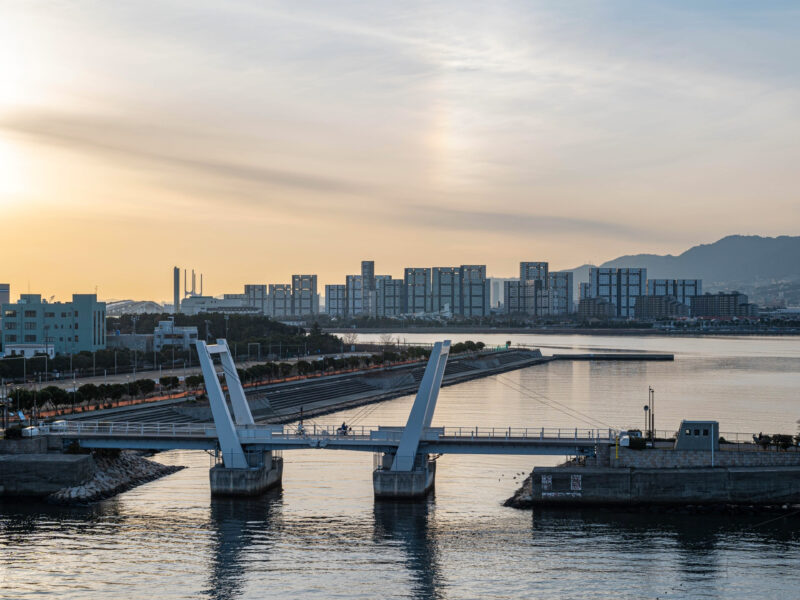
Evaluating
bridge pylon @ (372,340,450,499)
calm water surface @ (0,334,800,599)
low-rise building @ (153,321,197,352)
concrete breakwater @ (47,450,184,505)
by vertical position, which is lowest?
calm water surface @ (0,334,800,599)

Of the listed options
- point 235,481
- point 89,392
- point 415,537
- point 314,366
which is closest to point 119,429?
point 235,481

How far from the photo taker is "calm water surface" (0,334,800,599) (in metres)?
26.5

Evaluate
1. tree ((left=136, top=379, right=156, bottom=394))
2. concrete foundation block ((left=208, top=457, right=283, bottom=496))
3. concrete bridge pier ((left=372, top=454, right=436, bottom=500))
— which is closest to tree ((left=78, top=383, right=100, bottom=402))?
tree ((left=136, top=379, right=156, bottom=394))

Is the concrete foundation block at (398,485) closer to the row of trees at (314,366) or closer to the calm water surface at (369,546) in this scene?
the calm water surface at (369,546)

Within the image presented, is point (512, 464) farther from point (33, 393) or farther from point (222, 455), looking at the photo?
point (33, 393)

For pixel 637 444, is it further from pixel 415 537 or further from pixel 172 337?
pixel 172 337

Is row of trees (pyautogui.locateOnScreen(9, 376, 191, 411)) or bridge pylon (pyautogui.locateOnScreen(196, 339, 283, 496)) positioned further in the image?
row of trees (pyautogui.locateOnScreen(9, 376, 191, 411))

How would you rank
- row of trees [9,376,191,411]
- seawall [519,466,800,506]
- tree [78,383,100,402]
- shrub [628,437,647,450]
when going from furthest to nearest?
1. tree [78,383,100,402]
2. row of trees [9,376,191,411]
3. shrub [628,437,647,450]
4. seawall [519,466,800,506]

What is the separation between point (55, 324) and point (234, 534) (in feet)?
203

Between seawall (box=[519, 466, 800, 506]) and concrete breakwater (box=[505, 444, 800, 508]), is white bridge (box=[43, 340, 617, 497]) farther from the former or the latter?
seawall (box=[519, 466, 800, 506])

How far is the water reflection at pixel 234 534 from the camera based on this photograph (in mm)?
26719

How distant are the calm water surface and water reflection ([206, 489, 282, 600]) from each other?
0.22 ft

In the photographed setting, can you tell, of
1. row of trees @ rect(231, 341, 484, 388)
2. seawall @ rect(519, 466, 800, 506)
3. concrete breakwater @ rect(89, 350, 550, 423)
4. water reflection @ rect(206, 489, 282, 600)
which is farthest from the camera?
row of trees @ rect(231, 341, 484, 388)

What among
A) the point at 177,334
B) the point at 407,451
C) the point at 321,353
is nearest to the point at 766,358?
the point at 321,353
